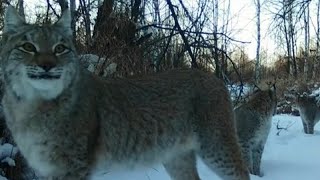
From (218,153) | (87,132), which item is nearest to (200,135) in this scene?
(218,153)

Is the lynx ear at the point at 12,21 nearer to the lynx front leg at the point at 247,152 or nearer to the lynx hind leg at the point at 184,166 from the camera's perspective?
the lynx hind leg at the point at 184,166

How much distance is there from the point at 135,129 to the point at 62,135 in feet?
2.89

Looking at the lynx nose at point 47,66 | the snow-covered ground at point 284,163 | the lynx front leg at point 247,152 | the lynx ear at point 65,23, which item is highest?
the lynx ear at point 65,23

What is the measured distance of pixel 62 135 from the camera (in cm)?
398

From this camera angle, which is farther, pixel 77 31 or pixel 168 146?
pixel 77 31

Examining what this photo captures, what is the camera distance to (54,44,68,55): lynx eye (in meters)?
3.94

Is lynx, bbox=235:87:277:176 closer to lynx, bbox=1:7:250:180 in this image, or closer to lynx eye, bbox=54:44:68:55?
lynx, bbox=1:7:250:180

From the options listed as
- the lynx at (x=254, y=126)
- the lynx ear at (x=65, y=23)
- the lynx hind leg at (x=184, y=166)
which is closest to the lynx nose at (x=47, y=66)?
the lynx ear at (x=65, y=23)

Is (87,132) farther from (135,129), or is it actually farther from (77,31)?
(77,31)

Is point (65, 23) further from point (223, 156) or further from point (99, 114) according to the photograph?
point (223, 156)

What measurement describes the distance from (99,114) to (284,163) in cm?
451

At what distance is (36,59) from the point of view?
3744mm

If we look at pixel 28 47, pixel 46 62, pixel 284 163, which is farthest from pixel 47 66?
pixel 284 163

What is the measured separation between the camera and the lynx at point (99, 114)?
3.93 meters
